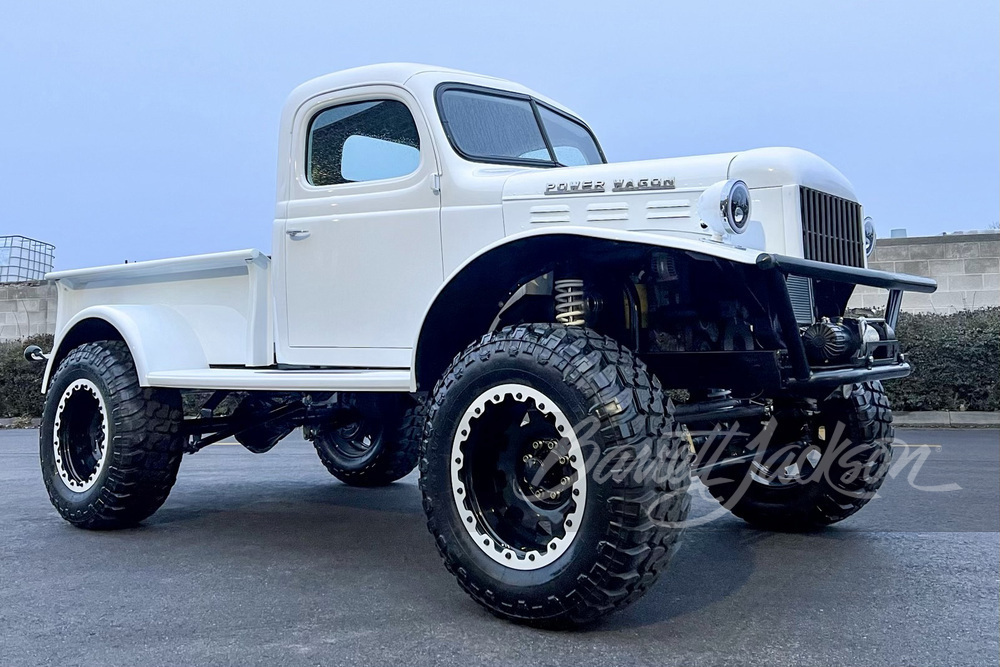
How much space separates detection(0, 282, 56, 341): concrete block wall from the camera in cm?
1827

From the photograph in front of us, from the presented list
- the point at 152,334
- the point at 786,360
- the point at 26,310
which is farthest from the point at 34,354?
the point at 26,310

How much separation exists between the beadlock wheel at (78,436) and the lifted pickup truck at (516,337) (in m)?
0.02

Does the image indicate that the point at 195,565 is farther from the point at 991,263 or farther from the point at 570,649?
the point at 991,263

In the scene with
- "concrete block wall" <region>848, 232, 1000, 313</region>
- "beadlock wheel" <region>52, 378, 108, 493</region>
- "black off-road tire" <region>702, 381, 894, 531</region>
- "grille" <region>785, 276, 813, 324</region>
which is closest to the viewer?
"grille" <region>785, 276, 813, 324</region>

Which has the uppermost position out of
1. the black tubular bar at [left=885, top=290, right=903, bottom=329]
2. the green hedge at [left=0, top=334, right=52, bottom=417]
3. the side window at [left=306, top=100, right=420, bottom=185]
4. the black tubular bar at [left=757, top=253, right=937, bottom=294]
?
the side window at [left=306, top=100, right=420, bottom=185]

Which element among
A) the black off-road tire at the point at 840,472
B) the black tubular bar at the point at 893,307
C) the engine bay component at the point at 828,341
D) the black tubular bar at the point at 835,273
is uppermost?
the black tubular bar at the point at 835,273

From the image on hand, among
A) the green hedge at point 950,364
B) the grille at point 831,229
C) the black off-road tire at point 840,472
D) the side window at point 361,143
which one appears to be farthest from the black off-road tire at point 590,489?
the green hedge at point 950,364

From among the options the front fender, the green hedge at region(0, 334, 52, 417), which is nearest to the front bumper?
the front fender

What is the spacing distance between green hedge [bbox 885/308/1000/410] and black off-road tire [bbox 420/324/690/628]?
935 centimetres

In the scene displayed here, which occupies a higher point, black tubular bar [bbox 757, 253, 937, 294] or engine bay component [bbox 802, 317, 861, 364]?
black tubular bar [bbox 757, 253, 937, 294]

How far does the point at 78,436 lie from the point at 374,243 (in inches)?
102

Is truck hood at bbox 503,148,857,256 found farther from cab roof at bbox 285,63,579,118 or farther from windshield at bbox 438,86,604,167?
cab roof at bbox 285,63,579,118

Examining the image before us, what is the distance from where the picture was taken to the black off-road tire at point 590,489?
333 cm

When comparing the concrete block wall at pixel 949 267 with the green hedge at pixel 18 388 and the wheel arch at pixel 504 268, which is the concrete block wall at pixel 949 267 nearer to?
the wheel arch at pixel 504 268
